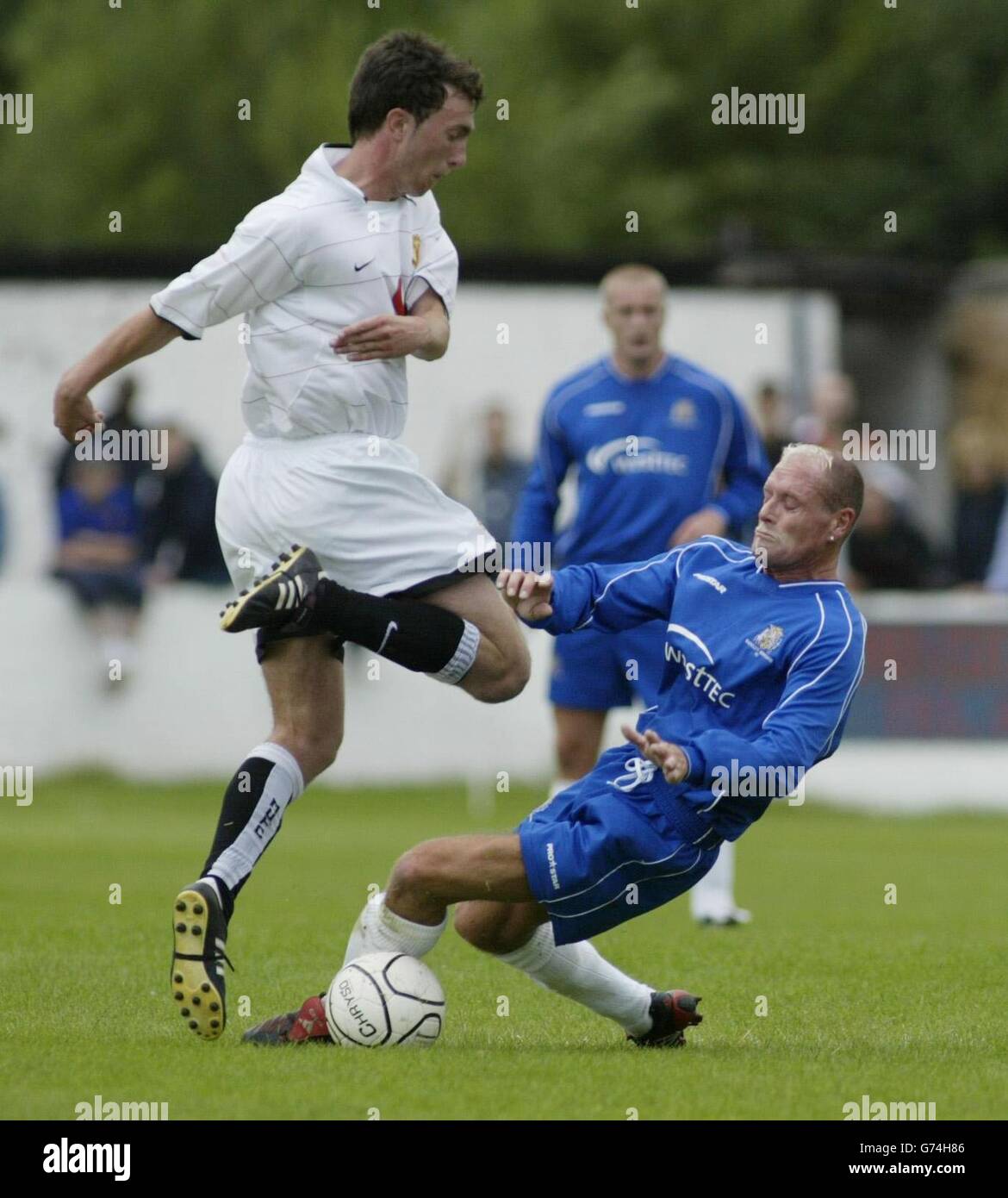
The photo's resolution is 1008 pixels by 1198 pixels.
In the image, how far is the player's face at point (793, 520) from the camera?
20.7ft

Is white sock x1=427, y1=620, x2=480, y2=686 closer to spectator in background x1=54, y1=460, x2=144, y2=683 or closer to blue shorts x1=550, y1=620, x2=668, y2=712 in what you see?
blue shorts x1=550, y1=620, x2=668, y2=712

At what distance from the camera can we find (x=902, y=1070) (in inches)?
242

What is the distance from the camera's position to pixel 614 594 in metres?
6.54

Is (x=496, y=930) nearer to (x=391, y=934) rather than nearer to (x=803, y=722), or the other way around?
(x=391, y=934)

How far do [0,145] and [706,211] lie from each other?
620 inches

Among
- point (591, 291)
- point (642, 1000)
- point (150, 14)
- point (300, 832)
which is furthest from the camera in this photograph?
point (150, 14)

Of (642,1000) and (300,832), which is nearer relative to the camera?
(642,1000)

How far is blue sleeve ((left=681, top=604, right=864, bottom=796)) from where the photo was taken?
5.90m

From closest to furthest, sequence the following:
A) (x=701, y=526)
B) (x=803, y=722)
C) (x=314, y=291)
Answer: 1. (x=803, y=722)
2. (x=314, y=291)
3. (x=701, y=526)

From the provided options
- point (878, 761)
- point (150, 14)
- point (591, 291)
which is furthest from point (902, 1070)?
point (150, 14)

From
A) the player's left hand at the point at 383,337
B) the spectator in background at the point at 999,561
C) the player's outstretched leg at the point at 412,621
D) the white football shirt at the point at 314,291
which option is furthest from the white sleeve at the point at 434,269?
the spectator in background at the point at 999,561

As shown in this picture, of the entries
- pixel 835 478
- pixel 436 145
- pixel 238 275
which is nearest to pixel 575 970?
pixel 835 478

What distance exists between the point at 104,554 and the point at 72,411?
10858 mm

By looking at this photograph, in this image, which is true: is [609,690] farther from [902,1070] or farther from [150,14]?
[150,14]
